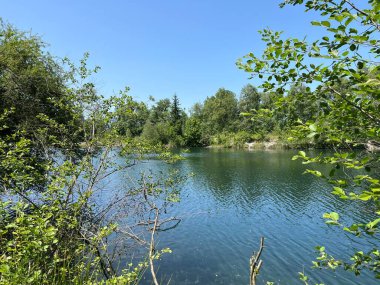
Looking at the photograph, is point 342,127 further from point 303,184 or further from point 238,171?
point 238,171

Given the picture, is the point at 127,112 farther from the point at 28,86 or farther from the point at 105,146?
the point at 28,86

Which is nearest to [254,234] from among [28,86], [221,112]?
[28,86]

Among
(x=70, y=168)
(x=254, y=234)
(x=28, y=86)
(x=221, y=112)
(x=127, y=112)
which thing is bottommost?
(x=254, y=234)

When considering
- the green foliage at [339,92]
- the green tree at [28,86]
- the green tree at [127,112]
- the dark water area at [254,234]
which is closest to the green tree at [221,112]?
the dark water area at [254,234]

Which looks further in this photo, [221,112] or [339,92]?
[221,112]

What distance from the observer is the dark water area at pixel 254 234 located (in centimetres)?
912

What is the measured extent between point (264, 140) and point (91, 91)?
58722 mm

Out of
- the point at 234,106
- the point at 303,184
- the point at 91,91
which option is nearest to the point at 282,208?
the point at 303,184

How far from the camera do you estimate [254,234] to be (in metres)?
12.8

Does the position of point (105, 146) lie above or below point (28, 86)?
below

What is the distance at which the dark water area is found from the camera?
912 centimetres

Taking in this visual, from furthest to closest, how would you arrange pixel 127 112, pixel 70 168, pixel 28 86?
pixel 28 86 → pixel 127 112 → pixel 70 168

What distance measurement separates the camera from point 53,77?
10.9 m

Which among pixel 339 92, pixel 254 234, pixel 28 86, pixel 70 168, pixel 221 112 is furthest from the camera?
pixel 221 112
